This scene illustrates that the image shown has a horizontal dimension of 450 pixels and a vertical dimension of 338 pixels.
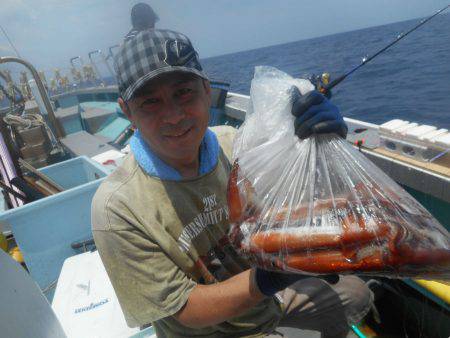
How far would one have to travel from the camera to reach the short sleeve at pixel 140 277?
1387 millimetres

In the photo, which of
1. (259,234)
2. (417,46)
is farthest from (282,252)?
(417,46)

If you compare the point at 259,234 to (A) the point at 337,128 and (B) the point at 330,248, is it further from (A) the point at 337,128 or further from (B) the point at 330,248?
(A) the point at 337,128

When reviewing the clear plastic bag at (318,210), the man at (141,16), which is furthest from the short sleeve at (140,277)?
the man at (141,16)

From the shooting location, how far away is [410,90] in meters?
11.6

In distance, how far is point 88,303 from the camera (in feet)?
7.43

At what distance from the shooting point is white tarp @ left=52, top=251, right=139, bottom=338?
2.07 m

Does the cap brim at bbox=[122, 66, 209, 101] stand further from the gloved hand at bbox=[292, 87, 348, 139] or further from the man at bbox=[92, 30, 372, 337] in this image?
the gloved hand at bbox=[292, 87, 348, 139]

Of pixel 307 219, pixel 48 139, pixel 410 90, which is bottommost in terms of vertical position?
pixel 410 90

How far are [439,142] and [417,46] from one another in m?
21.3

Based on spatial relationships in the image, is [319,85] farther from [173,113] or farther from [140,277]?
[140,277]

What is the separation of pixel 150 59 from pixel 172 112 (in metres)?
0.24

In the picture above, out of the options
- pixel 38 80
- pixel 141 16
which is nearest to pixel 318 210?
pixel 141 16

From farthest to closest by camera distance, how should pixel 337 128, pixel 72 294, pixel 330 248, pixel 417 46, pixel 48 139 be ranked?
pixel 417 46 → pixel 48 139 → pixel 72 294 → pixel 337 128 → pixel 330 248

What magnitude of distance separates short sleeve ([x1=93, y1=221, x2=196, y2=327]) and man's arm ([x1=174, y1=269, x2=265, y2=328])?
5 centimetres
